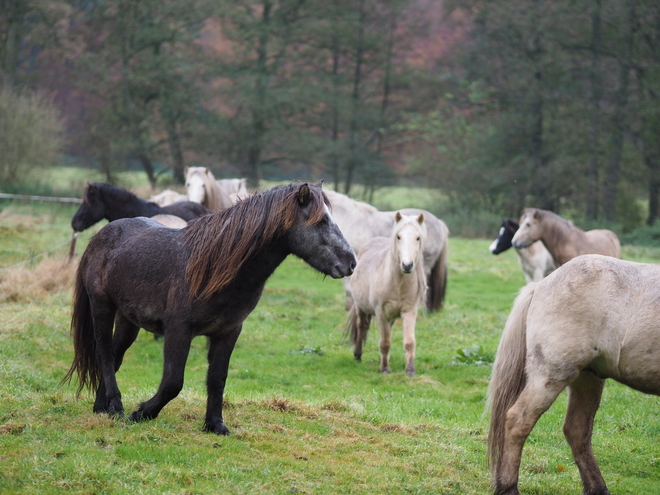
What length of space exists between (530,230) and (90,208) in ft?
24.0

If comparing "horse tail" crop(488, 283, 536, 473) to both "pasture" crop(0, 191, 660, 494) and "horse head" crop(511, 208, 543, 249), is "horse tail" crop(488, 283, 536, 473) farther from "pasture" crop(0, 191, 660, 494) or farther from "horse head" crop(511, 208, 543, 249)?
"horse head" crop(511, 208, 543, 249)

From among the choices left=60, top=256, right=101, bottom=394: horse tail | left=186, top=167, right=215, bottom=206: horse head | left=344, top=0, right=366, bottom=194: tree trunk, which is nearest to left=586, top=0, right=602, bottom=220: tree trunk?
left=344, top=0, right=366, bottom=194: tree trunk

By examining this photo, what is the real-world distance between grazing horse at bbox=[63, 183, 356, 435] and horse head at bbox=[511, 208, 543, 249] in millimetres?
8294

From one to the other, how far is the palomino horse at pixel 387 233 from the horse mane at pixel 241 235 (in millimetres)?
7130

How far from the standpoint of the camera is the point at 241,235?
4.73 m

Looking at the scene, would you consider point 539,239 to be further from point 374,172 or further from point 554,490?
point 374,172

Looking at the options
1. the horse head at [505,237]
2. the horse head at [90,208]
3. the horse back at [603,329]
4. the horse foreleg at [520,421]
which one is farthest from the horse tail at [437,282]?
the horse foreleg at [520,421]

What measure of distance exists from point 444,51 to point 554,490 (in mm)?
37310

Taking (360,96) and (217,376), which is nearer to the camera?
(217,376)

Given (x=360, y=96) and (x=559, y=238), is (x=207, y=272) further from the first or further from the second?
(x=360, y=96)

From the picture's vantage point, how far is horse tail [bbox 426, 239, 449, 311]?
12211 millimetres

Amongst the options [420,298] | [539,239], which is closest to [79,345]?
[420,298]

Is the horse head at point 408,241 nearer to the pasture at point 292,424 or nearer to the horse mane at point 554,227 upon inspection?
the pasture at point 292,424

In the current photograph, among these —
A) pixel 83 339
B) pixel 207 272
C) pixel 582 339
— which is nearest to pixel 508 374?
pixel 582 339
